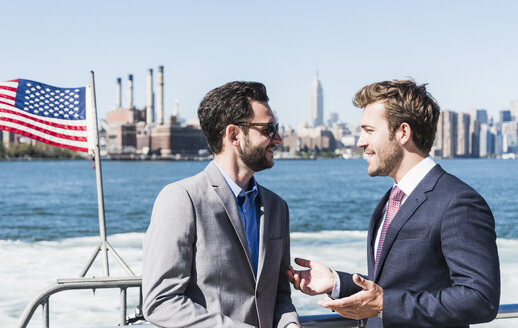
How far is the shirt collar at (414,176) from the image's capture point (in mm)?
2094

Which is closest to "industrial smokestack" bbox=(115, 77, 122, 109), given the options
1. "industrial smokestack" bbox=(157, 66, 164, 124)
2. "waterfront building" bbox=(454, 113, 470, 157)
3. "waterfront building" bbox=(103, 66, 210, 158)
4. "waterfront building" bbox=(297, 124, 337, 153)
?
"waterfront building" bbox=(103, 66, 210, 158)

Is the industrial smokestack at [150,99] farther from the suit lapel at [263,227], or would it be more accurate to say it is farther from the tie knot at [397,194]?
the tie knot at [397,194]

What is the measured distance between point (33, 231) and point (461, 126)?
17799 cm

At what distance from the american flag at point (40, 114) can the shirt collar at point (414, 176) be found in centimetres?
474

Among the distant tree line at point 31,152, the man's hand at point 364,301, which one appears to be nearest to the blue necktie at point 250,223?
the man's hand at point 364,301

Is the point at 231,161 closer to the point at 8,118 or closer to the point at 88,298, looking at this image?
the point at 8,118

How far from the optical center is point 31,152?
145250 mm

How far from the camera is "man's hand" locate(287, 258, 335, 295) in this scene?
2164 millimetres

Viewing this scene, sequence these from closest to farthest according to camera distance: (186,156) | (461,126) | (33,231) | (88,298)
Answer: (88,298), (33,231), (186,156), (461,126)

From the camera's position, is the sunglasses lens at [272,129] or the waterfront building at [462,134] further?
the waterfront building at [462,134]

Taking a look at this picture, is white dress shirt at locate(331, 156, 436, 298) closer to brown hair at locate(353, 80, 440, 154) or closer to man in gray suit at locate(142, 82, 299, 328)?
brown hair at locate(353, 80, 440, 154)

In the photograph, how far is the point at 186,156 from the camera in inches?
5571

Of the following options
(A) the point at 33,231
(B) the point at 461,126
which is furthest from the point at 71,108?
(B) the point at 461,126

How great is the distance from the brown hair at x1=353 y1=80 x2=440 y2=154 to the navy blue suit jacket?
0.14m
